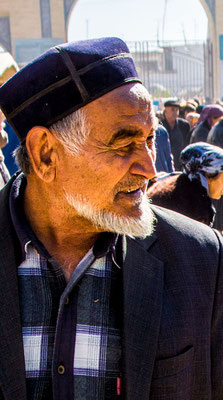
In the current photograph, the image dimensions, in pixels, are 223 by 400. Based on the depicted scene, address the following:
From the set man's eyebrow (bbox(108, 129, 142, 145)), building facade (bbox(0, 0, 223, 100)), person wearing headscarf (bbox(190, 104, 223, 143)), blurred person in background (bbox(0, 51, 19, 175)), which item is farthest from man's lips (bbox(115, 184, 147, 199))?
building facade (bbox(0, 0, 223, 100))

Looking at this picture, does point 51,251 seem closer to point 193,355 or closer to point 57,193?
point 57,193

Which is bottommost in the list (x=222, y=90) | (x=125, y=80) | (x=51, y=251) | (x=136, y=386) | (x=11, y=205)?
(x=136, y=386)

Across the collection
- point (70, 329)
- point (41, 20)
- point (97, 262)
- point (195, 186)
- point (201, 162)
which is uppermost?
point (41, 20)

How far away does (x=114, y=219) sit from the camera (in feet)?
4.87

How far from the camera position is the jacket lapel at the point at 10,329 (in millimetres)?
1370

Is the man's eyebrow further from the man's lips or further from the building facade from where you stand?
the building facade

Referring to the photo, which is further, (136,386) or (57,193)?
(57,193)

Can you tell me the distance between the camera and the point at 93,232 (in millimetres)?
1575

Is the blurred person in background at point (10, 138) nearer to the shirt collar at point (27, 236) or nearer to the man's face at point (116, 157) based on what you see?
the shirt collar at point (27, 236)

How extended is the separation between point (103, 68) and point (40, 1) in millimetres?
26365

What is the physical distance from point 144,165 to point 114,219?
14 cm

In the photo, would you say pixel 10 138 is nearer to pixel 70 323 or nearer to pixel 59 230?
pixel 59 230

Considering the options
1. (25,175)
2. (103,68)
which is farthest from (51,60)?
(25,175)

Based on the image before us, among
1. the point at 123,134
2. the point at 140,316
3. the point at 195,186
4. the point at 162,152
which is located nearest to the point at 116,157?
the point at 123,134
